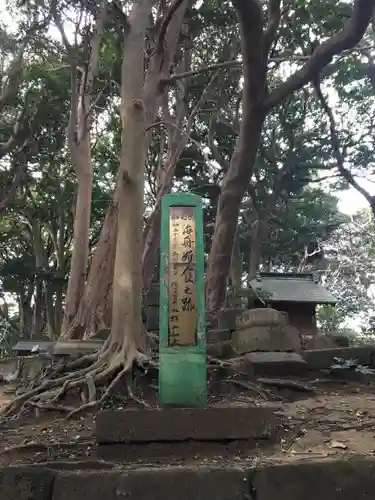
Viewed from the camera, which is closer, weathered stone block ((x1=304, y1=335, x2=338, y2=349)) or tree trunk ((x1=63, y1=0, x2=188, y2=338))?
weathered stone block ((x1=304, y1=335, x2=338, y2=349))

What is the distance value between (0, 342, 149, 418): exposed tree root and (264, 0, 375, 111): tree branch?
4341 mm

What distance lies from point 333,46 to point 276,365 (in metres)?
4.11

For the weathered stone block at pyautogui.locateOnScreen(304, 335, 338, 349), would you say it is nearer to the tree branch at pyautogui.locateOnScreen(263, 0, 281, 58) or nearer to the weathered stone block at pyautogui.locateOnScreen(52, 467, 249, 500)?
the tree branch at pyautogui.locateOnScreen(263, 0, 281, 58)

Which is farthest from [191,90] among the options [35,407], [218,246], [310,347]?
[35,407]

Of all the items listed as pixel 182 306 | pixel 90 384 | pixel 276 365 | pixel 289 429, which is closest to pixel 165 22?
pixel 182 306

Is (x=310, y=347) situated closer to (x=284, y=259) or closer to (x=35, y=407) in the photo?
(x=35, y=407)

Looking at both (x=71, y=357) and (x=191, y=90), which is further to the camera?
(x=191, y=90)

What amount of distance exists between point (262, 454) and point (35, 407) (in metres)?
2.46

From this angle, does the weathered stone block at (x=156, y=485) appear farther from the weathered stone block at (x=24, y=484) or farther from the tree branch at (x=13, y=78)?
the tree branch at (x=13, y=78)

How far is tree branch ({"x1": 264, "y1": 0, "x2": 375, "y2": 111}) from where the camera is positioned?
20.0 ft

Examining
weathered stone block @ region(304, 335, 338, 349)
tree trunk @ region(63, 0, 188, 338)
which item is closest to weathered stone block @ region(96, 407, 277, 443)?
weathered stone block @ region(304, 335, 338, 349)

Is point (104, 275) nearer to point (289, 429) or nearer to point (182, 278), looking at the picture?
point (182, 278)

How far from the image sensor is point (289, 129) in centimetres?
1482

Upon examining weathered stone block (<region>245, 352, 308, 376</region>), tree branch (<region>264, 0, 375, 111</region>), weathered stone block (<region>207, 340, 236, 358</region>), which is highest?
tree branch (<region>264, 0, 375, 111</region>)
